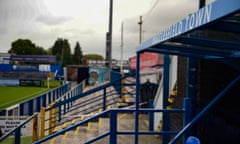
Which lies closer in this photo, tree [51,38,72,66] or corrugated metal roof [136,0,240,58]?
corrugated metal roof [136,0,240,58]

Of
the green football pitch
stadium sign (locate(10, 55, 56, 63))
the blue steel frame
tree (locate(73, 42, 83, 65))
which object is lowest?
the green football pitch

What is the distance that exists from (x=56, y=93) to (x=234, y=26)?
1430cm

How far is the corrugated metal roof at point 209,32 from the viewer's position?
1.74 meters

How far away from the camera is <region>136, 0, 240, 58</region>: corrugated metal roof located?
174 centimetres

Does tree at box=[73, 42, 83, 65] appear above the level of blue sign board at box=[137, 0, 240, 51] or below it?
above

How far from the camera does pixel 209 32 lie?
110 inches

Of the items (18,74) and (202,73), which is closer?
(202,73)

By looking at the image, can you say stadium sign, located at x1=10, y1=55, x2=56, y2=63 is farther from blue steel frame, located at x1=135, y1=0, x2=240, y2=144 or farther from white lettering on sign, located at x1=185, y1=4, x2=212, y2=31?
white lettering on sign, located at x1=185, y1=4, x2=212, y2=31

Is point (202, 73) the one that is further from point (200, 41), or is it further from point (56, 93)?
point (56, 93)

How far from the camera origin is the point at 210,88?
4941 mm

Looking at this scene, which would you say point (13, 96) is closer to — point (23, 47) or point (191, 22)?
point (191, 22)

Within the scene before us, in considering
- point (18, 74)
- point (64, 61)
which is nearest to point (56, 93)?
point (18, 74)

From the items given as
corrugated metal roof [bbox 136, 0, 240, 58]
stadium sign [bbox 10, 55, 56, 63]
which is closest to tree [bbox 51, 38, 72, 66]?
stadium sign [bbox 10, 55, 56, 63]

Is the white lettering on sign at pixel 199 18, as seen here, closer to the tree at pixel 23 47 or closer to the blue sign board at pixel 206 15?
the blue sign board at pixel 206 15
